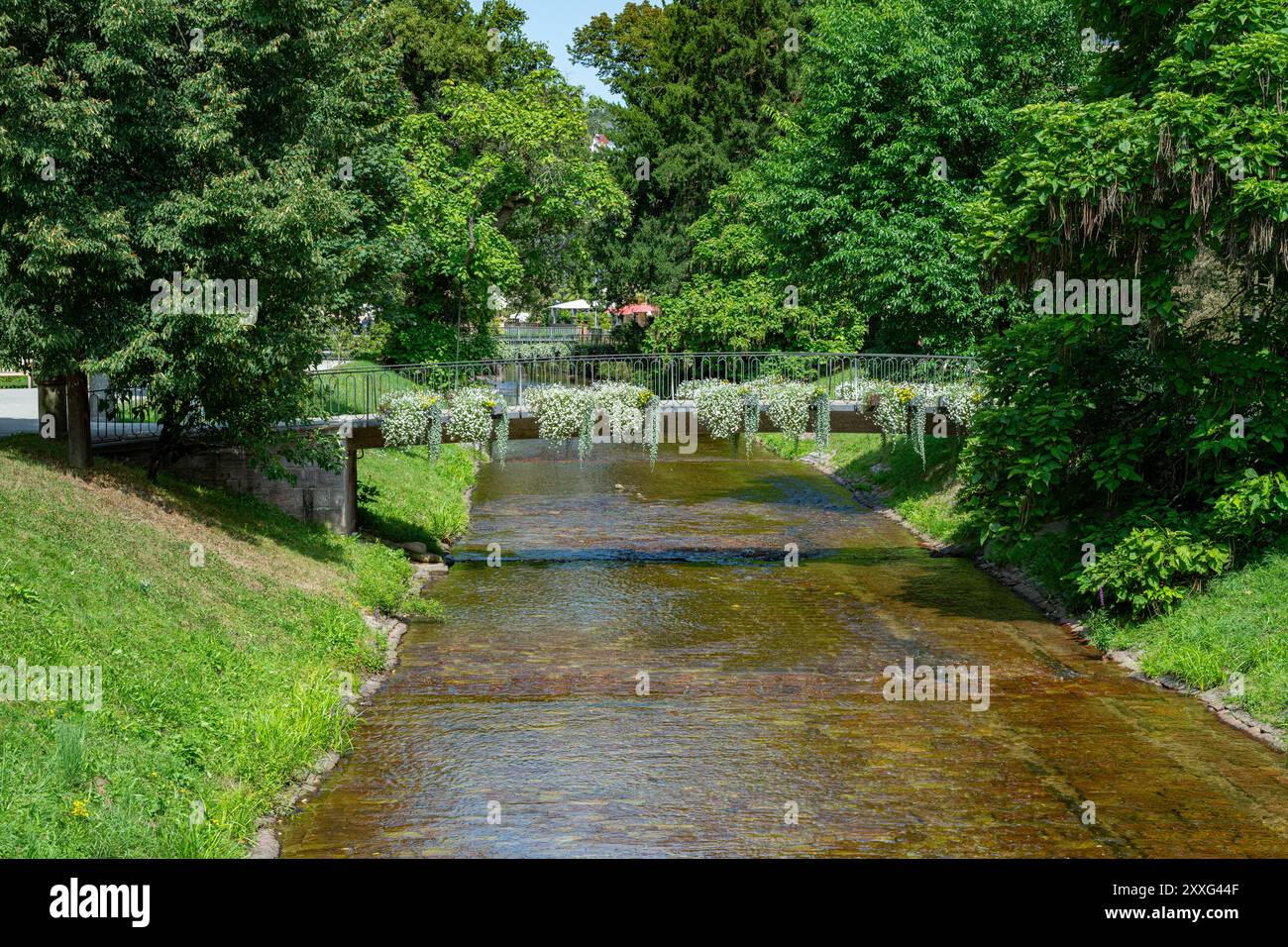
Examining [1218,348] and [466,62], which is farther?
[466,62]

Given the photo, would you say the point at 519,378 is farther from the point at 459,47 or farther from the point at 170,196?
the point at 459,47

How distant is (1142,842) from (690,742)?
7.07 meters

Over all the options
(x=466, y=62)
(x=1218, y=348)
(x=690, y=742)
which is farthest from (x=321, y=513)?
(x=466, y=62)

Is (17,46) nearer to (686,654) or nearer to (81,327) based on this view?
(81,327)

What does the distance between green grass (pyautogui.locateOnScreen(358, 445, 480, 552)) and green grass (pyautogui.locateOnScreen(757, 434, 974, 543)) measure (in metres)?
14.9

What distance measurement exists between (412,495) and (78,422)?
607 inches

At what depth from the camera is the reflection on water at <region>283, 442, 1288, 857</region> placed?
17000 mm

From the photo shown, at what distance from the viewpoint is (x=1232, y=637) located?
23719 mm

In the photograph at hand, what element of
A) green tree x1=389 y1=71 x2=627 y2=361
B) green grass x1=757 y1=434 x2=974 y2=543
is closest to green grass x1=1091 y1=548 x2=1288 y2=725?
green grass x1=757 y1=434 x2=974 y2=543

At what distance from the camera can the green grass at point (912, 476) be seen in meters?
38.6

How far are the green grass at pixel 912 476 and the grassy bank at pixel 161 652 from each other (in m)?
17.5

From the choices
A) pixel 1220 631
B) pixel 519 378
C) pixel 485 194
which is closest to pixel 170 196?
pixel 519 378

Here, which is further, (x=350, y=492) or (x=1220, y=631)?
(x=350, y=492)

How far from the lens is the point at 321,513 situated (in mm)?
31984
